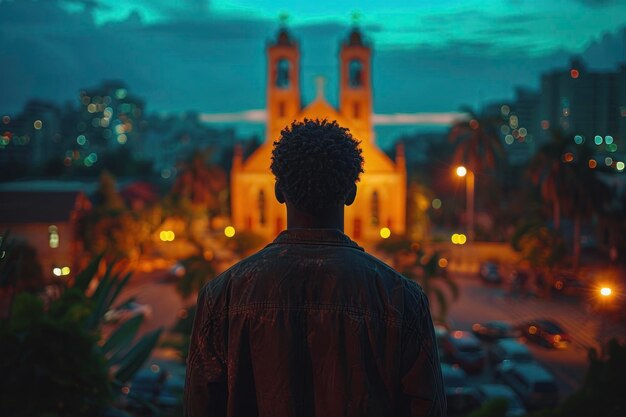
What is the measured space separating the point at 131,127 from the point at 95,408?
102 metres

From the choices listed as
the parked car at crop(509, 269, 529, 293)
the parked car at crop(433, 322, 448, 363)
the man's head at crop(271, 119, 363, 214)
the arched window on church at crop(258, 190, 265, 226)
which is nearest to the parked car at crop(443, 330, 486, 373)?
the parked car at crop(433, 322, 448, 363)

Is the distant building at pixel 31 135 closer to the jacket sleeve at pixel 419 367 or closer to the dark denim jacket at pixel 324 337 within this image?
the dark denim jacket at pixel 324 337

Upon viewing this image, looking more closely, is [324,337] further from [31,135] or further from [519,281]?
[31,135]

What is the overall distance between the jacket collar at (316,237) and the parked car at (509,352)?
17.7 m

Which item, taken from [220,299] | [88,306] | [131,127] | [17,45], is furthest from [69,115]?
[220,299]

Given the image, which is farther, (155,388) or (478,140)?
(478,140)

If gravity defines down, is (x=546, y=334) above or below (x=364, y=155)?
below

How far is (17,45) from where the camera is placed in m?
48.1

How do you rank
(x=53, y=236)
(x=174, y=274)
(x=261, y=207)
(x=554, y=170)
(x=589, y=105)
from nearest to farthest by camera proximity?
(x=589, y=105) < (x=554, y=170) < (x=53, y=236) < (x=174, y=274) < (x=261, y=207)

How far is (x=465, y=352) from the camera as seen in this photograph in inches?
783

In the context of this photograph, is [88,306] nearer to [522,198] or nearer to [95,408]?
[95,408]

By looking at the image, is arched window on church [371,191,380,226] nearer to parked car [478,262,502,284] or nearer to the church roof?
the church roof

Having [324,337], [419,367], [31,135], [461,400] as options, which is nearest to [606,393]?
[419,367]

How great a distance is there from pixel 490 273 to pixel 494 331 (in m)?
10.3
